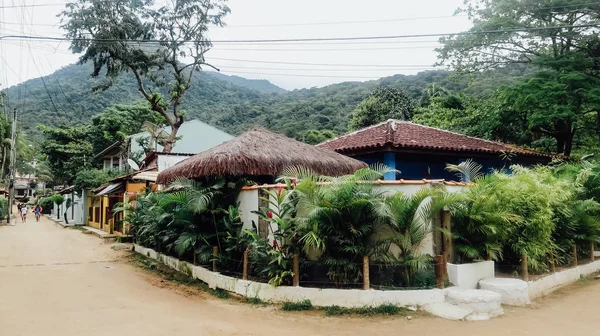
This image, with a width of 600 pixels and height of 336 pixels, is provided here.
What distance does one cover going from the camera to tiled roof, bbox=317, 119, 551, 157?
440 inches

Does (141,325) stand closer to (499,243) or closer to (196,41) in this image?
(499,243)

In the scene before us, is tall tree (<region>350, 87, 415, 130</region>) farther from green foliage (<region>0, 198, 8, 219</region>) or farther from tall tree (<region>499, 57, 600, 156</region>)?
green foliage (<region>0, 198, 8, 219</region>)

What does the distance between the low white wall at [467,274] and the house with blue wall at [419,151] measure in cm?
469

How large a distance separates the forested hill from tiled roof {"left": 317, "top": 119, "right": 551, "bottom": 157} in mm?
22830

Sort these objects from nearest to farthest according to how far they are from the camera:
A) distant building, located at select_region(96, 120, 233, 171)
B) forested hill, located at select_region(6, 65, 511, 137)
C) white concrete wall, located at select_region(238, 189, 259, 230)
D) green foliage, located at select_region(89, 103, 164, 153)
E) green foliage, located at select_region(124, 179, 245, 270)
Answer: white concrete wall, located at select_region(238, 189, 259, 230)
green foliage, located at select_region(124, 179, 245, 270)
distant building, located at select_region(96, 120, 233, 171)
green foliage, located at select_region(89, 103, 164, 153)
forested hill, located at select_region(6, 65, 511, 137)

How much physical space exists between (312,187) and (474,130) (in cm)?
1463

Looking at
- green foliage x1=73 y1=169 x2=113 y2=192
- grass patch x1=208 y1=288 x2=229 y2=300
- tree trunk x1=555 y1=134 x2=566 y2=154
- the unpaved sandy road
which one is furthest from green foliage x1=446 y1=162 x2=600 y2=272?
green foliage x1=73 y1=169 x2=113 y2=192

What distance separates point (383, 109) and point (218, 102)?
26366 millimetres

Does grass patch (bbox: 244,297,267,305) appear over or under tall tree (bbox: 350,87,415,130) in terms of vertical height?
under

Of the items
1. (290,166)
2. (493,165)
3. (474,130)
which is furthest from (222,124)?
(290,166)

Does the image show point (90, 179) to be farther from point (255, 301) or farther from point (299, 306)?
point (299, 306)

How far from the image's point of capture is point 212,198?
8398 mm

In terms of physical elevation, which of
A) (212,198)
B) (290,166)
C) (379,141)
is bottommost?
(212,198)

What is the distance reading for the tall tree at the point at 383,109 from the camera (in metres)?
27.9
